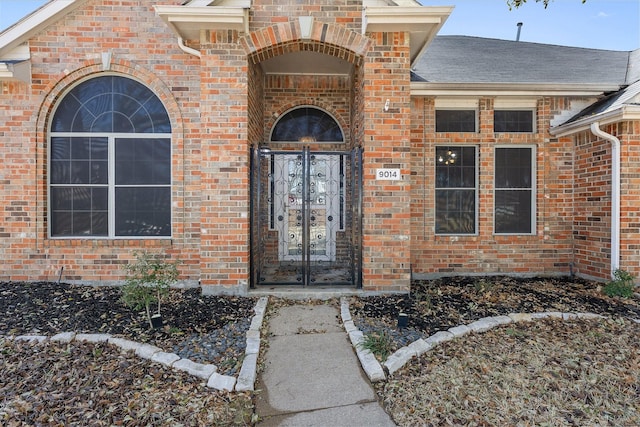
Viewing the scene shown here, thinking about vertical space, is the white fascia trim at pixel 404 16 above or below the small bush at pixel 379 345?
above

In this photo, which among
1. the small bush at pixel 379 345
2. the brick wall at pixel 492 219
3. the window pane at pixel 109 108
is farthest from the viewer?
the brick wall at pixel 492 219

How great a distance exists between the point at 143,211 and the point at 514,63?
8.33 metres

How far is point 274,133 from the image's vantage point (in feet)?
24.3

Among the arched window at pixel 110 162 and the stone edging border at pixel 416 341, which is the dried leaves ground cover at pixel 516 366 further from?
Result: the arched window at pixel 110 162

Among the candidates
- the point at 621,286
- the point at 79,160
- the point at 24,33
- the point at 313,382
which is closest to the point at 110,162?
the point at 79,160

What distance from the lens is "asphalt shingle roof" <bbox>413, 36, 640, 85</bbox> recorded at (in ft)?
21.8

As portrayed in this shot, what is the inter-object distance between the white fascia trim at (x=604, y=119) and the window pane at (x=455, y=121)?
156 centimetres

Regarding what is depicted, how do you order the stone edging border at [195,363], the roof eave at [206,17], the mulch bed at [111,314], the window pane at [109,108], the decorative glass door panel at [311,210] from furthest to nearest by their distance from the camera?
1. the decorative glass door panel at [311,210]
2. the window pane at [109,108]
3. the roof eave at [206,17]
4. the mulch bed at [111,314]
5. the stone edging border at [195,363]

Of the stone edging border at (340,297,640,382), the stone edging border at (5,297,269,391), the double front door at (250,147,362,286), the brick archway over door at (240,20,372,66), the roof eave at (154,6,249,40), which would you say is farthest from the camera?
the double front door at (250,147,362,286)

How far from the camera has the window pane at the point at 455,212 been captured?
6.79m

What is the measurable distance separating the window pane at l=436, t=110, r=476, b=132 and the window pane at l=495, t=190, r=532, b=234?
1.50 m

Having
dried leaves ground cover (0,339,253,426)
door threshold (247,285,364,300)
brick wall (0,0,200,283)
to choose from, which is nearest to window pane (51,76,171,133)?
brick wall (0,0,200,283)

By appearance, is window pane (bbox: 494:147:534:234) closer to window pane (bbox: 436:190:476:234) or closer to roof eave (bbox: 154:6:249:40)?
window pane (bbox: 436:190:476:234)

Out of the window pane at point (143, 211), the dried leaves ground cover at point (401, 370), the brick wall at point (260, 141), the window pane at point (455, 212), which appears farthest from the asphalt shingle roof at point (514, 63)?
the window pane at point (143, 211)
